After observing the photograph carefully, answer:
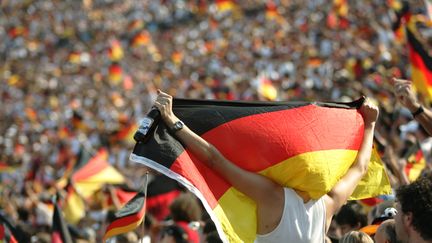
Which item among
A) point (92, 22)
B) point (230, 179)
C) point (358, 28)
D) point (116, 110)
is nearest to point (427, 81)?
point (230, 179)

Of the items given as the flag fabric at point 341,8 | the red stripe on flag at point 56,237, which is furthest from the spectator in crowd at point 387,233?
the flag fabric at point 341,8

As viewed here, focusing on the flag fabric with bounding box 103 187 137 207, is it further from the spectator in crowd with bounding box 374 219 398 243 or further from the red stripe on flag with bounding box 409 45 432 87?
the spectator in crowd with bounding box 374 219 398 243

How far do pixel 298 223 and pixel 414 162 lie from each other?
98.9 inches

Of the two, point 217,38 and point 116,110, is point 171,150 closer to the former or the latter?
point 116,110

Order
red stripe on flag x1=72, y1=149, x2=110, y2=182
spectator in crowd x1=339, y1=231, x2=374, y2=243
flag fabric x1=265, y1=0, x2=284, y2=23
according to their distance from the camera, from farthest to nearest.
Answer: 1. flag fabric x1=265, y1=0, x2=284, y2=23
2. red stripe on flag x1=72, y1=149, x2=110, y2=182
3. spectator in crowd x1=339, y1=231, x2=374, y2=243

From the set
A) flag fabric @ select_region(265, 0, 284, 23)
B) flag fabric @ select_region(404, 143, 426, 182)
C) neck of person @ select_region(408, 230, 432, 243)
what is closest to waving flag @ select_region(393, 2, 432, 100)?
flag fabric @ select_region(404, 143, 426, 182)

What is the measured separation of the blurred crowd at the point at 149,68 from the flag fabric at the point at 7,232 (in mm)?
1049

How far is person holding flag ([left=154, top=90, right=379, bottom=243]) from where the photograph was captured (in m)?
3.79

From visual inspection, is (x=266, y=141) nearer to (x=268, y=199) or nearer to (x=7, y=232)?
(x=268, y=199)

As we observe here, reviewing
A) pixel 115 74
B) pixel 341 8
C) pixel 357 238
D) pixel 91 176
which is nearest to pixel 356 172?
pixel 357 238

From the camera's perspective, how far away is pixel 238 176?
12.6 ft

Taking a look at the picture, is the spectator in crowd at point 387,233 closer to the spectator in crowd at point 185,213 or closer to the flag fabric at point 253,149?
the flag fabric at point 253,149

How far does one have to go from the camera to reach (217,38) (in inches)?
954

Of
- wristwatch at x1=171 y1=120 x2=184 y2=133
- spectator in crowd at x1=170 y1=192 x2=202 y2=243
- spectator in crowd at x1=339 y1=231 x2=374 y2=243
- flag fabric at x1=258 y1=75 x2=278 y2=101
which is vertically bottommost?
flag fabric at x1=258 y1=75 x2=278 y2=101
